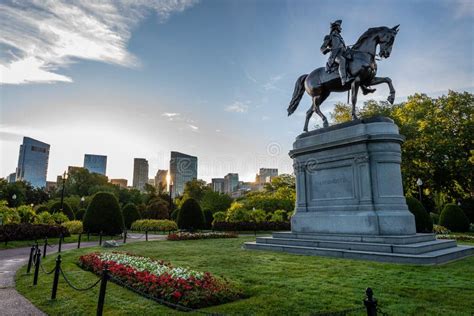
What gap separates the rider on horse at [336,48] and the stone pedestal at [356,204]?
7.57ft

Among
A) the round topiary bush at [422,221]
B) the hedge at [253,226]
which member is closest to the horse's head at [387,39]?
the round topiary bush at [422,221]

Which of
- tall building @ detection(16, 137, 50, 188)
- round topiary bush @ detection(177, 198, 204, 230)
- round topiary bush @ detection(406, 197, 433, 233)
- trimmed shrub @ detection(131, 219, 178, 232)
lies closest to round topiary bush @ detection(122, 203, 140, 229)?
trimmed shrub @ detection(131, 219, 178, 232)

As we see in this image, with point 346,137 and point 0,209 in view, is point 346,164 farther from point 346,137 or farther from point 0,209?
point 0,209

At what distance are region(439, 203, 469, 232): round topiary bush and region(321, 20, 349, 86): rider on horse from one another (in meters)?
21.9

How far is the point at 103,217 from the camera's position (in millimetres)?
26188

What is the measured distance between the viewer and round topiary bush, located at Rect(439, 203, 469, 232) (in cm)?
2734

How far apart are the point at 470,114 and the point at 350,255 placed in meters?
31.8

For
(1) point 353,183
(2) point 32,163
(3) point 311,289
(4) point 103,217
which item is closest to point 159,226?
(4) point 103,217

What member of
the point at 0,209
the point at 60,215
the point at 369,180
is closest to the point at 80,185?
the point at 60,215

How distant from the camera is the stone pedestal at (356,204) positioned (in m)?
10.2

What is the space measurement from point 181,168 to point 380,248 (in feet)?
242

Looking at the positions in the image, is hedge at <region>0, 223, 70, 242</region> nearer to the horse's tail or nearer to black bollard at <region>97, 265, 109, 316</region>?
the horse's tail

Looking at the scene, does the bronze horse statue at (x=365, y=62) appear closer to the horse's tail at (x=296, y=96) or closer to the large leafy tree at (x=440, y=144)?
the horse's tail at (x=296, y=96)

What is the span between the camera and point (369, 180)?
11.8 metres
